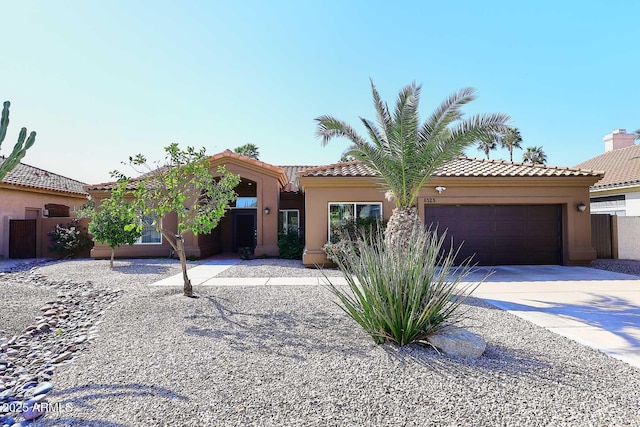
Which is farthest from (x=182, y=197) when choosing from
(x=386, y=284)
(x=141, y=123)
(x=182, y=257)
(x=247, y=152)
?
(x=247, y=152)

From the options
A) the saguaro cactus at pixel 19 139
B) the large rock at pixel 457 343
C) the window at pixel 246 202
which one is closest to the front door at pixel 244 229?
the window at pixel 246 202

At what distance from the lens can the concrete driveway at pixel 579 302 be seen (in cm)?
516

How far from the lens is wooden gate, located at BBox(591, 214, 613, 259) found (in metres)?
14.4

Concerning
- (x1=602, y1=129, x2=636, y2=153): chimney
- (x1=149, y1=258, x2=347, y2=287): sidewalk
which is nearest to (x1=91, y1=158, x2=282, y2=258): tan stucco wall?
(x1=149, y1=258, x2=347, y2=287): sidewalk

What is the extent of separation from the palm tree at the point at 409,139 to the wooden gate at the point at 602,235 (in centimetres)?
1009

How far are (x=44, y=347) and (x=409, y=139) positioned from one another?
906 centimetres

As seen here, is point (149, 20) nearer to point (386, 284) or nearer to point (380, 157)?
point (380, 157)

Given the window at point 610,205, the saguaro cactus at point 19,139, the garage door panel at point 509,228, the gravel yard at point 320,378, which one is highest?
the saguaro cactus at point 19,139

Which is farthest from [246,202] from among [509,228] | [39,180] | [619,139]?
[619,139]

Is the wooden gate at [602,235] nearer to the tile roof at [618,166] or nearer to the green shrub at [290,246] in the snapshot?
the tile roof at [618,166]

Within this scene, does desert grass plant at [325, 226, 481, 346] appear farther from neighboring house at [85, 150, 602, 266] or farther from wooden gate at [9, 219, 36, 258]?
wooden gate at [9, 219, 36, 258]

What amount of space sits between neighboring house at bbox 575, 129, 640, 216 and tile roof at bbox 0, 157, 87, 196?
2971 cm

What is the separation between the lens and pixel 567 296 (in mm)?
8008

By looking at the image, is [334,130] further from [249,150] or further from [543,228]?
[249,150]
